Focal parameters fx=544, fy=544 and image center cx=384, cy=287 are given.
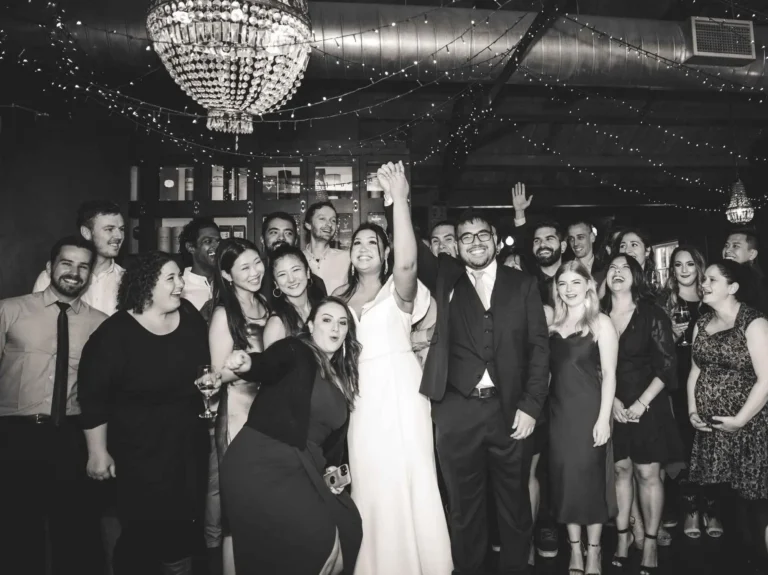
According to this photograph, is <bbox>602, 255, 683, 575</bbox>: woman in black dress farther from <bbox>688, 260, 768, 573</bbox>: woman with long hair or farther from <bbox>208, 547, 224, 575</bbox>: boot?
<bbox>208, 547, 224, 575</bbox>: boot

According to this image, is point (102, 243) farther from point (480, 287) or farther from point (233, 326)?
point (480, 287)

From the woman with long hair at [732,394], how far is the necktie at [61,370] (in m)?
2.99

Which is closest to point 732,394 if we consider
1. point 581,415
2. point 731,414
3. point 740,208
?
point 731,414

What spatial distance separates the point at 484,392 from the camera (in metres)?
2.37

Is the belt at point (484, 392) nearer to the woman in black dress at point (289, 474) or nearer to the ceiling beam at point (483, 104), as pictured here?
the woman in black dress at point (289, 474)

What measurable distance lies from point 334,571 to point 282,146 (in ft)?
14.5

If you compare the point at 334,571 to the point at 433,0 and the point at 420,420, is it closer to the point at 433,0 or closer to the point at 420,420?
the point at 420,420

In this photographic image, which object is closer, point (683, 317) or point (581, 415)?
point (581, 415)

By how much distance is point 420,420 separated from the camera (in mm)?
2268

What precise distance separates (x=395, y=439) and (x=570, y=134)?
663cm

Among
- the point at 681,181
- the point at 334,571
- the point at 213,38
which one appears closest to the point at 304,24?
the point at 213,38

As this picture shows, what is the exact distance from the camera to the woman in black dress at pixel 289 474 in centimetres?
177

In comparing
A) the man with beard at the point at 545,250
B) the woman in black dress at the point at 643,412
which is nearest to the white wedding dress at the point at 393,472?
the woman in black dress at the point at 643,412

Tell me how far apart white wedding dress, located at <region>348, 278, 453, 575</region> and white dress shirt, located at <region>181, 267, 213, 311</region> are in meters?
1.38
